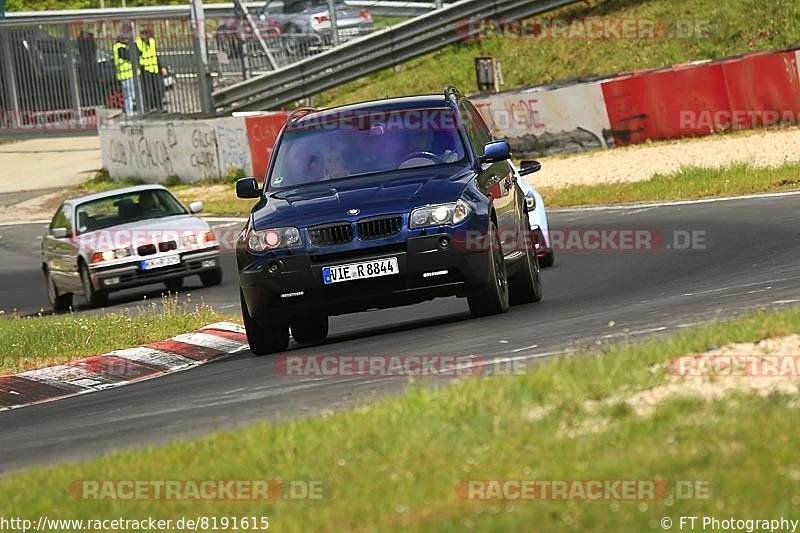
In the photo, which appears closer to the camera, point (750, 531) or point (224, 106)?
point (750, 531)

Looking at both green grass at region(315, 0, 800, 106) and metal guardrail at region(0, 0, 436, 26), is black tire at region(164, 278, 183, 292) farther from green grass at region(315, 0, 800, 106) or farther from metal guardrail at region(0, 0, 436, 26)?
metal guardrail at region(0, 0, 436, 26)

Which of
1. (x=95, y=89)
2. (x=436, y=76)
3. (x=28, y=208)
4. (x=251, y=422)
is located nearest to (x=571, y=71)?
(x=436, y=76)

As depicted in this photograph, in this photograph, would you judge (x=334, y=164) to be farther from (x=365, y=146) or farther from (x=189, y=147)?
(x=189, y=147)

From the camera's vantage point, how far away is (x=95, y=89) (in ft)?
150

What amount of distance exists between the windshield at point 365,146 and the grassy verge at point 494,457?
461 cm

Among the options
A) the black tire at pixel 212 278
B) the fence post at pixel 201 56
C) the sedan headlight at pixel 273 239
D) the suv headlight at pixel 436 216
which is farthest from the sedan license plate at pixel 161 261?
the fence post at pixel 201 56

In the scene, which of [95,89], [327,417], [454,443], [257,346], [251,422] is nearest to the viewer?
[454,443]

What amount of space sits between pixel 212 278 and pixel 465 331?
401 inches

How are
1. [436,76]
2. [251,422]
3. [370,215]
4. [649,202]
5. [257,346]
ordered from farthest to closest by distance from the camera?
[436,76] → [649,202] → [257,346] → [370,215] → [251,422]

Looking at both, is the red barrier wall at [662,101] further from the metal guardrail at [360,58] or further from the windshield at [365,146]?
the windshield at [365,146]

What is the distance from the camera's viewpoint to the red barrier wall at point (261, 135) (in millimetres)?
33250

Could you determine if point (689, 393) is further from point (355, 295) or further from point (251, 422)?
point (355, 295)

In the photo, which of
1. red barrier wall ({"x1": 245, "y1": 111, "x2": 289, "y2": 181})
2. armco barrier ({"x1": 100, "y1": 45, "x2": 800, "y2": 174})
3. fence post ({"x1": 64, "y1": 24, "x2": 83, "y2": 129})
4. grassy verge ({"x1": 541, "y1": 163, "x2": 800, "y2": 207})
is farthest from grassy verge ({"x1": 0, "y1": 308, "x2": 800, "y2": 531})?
fence post ({"x1": 64, "y1": 24, "x2": 83, "y2": 129})

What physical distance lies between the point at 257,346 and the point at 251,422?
153 inches
